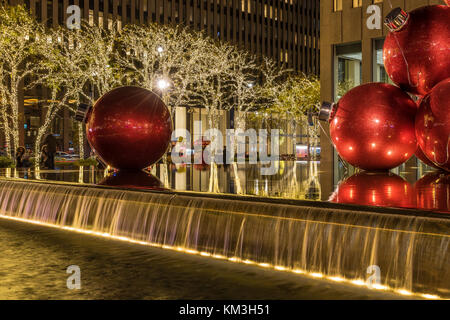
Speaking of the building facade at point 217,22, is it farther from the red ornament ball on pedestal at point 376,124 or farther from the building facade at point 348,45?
the red ornament ball on pedestal at point 376,124

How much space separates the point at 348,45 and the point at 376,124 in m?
18.8

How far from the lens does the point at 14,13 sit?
26.0m

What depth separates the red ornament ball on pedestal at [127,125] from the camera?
10047 millimetres

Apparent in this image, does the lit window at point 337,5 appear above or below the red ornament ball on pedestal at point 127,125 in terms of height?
above

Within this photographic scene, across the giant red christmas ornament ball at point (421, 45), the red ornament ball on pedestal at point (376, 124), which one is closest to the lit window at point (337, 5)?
the red ornament ball on pedestal at point (376, 124)

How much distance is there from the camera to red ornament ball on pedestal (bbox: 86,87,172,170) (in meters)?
10.0

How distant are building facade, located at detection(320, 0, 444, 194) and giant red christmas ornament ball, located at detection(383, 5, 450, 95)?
15.4 m

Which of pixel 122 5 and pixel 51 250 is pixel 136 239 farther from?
pixel 122 5

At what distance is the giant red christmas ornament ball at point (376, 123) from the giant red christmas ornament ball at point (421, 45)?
381mm

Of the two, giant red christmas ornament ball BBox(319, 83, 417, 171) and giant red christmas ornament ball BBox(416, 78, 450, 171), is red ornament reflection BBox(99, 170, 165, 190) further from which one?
giant red christmas ornament ball BBox(416, 78, 450, 171)
